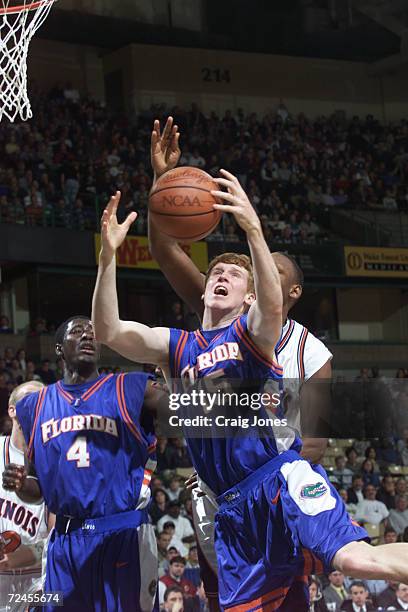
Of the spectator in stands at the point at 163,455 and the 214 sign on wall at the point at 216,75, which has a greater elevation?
the 214 sign on wall at the point at 216,75

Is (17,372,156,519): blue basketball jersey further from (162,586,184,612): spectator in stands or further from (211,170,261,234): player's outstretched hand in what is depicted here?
(162,586,184,612): spectator in stands

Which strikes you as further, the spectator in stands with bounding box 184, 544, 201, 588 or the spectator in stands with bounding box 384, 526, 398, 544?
the spectator in stands with bounding box 384, 526, 398, 544

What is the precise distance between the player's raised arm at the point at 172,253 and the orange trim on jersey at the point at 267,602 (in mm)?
1675

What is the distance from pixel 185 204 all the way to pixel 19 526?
8.75ft

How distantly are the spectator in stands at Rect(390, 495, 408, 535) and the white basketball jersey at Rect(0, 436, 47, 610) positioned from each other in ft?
15.9

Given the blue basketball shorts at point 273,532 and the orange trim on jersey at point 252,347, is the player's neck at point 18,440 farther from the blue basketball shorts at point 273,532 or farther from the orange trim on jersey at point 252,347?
the orange trim on jersey at point 252,347

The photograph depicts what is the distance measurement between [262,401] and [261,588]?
32.3 inches

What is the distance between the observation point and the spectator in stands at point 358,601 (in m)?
8.55

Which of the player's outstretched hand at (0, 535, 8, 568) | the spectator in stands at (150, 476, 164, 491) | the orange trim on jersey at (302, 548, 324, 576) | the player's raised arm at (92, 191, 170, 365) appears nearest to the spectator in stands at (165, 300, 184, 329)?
the spectator in stands at (150, 476, 164, 491)

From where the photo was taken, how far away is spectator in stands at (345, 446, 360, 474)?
38.4 ft

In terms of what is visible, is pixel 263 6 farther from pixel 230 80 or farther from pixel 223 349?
pixel 223 349

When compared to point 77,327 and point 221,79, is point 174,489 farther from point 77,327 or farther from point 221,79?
point 221,79

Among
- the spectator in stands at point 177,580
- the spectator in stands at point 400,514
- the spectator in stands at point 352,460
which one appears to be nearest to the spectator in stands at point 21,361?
the spectator in stands at point 352,460

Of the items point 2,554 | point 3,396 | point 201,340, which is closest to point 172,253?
point 201,340
